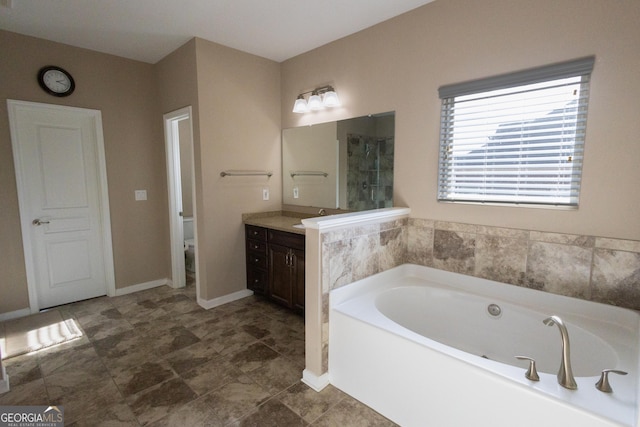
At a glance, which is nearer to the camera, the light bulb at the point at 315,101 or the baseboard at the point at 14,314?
the baseboard at the point at 14,314

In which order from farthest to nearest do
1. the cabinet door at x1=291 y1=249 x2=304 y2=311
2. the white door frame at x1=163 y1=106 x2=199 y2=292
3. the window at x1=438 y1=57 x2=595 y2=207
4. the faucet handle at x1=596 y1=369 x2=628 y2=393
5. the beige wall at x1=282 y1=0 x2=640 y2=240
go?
the white door frame at x1=163 y1=106 x2=199 y2=292
the cabinet door at x1=291 y1=249 x2=304 y2=311
the window at x1=438 y1=57 x2=595 y2=207
the beige wall at x1=282 y1=0 x2=640 y2=240
the faucet handle at x1=596 y1=369 x2=628 y2=393

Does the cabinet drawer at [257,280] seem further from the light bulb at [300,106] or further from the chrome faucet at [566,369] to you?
the chrome faucet at [566,369]

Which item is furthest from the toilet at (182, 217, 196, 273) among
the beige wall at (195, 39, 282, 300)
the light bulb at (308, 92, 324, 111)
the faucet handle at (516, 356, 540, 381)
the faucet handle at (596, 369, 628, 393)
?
the faucet handle at (596, 369, 628, 393)

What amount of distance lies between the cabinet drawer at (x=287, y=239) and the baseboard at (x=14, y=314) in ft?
7.98

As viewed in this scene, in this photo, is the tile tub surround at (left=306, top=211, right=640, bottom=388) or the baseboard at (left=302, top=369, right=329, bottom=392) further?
the baseboard at (left=302, top=369, right=329, bottom=392)

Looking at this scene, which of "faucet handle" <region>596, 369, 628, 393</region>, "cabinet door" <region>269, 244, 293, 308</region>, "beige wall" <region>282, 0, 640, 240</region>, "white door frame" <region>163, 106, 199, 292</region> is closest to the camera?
"faucet handle" <region>596, 369, 628, 393</region>

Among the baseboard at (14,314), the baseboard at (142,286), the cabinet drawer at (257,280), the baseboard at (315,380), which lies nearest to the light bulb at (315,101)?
the cabinet drawer at (257,280)

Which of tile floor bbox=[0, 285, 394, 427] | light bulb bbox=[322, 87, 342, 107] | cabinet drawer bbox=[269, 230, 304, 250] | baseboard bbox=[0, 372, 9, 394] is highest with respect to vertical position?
light bulb bbox=[322, 87, 342, 107]

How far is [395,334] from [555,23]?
2.01m

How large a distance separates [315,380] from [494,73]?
90.9 inches

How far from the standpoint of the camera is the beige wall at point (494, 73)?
1683 mm

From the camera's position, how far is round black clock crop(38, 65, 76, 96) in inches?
117

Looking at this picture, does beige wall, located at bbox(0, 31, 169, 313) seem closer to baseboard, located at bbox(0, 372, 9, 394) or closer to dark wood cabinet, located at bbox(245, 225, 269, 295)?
dark wood cabinet, located at bbox(245, 225, 269, 295)

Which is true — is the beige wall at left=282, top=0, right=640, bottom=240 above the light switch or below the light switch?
above
